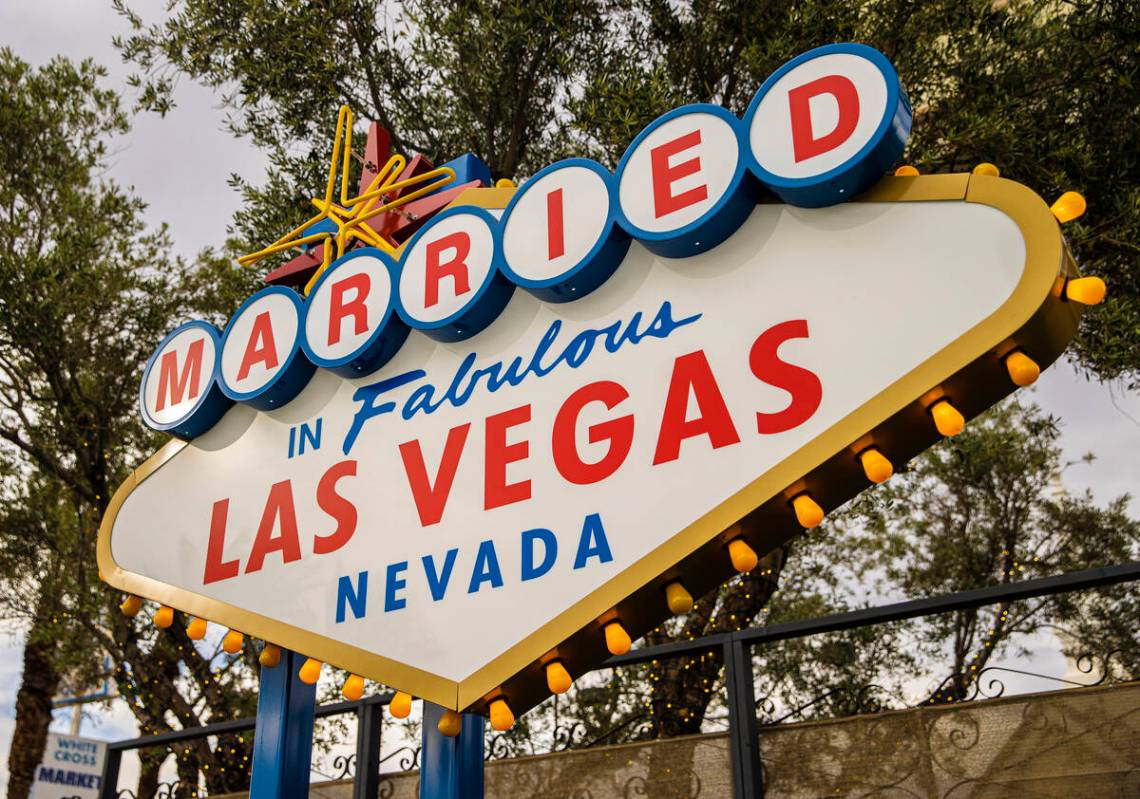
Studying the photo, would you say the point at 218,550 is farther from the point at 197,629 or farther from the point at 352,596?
the point at 352,596

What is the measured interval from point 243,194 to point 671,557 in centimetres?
804

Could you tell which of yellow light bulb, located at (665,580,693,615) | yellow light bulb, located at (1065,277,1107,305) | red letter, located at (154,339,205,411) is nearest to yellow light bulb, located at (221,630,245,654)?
red letter, located at (154,339,205,411)

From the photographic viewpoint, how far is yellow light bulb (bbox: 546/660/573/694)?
394 cm

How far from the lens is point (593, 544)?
4102 mm

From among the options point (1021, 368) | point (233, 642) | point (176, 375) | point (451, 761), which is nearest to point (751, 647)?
point (451, 761)

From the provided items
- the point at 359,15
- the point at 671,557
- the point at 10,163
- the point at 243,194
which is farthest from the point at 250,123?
the point at 671,557

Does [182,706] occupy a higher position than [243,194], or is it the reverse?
[243,194]

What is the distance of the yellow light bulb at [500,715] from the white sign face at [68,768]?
9461mm

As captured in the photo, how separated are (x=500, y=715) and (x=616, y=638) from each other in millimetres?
588

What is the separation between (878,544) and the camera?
14656 millimetres

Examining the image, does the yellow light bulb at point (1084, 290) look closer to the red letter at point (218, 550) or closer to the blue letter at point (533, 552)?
the blue letter at point (533, 552)

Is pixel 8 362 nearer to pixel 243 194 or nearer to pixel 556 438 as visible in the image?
pixel 243 194

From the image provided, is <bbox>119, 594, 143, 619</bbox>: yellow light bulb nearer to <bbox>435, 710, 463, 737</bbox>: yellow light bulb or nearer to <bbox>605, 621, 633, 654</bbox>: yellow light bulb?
<bbox>435, 710, 463, 737</bbox>: yellow light bulb

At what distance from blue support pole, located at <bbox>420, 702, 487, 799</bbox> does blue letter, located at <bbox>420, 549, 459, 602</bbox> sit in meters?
0.53
